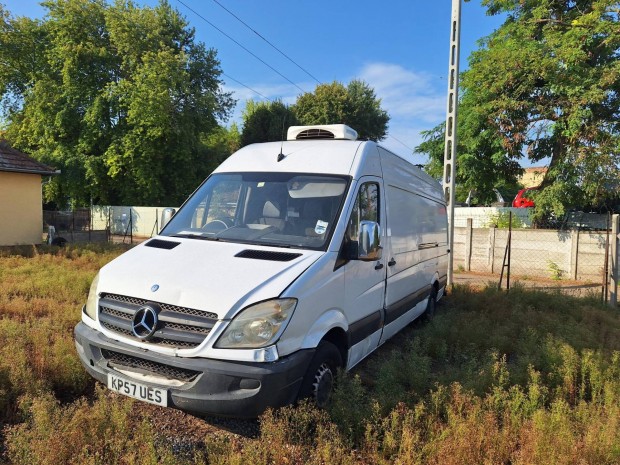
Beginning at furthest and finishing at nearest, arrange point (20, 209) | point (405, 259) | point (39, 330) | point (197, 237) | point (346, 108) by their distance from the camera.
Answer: point (346, 108)
point (20, 209)
point (405, 259)
point (39, 330)
point (197, 237)

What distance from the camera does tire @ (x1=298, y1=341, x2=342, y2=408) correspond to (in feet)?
10.0

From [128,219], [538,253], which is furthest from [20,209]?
[538,253]

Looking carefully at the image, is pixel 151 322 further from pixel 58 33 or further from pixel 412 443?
pixel 58 33

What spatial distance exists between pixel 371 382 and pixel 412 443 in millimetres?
1558

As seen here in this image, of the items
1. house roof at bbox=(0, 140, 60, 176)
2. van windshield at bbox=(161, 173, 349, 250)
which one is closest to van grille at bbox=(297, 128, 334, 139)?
van windshield at bbox=(161, 173, 349, 250)

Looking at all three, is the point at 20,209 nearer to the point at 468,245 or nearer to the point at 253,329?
the point at 253,329

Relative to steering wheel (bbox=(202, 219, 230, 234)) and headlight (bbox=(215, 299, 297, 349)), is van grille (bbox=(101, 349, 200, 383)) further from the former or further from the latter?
steering wheel (bbox=(202, 219, 230, 234))

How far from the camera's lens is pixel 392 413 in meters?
3.04

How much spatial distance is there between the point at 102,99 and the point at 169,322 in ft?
87.9

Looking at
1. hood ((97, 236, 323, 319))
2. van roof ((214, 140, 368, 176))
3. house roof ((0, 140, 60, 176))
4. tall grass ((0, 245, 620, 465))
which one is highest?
house roof ((0, 140, 60, 176))

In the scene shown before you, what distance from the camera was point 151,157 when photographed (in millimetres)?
26422

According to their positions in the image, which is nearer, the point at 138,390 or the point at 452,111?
the point at 138,390

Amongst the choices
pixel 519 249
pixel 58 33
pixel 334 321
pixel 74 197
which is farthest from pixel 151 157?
pixel 334 321

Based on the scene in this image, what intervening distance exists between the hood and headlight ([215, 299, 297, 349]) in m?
0.06
